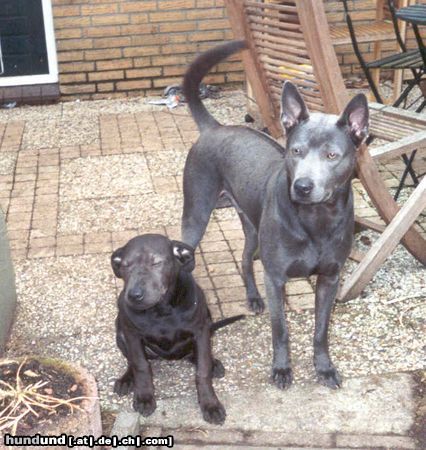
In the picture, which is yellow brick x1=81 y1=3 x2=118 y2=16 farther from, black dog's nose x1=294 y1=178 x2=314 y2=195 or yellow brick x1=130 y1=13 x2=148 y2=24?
black dog's nose x1=294 y1=178 x2=314 y2=195

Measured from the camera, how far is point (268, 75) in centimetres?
512

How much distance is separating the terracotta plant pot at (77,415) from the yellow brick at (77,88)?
608cm

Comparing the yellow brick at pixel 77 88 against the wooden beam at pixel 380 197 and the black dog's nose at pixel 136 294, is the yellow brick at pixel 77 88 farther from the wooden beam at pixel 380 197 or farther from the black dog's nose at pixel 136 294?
the black dog's nose at pixel 136 294

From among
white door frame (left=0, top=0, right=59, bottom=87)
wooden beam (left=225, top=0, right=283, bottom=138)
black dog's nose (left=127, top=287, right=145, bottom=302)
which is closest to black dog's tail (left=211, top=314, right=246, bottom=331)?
black dog's nose (left=127, top=287, right=145, bottom=302)

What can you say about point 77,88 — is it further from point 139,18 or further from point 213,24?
point 213,24

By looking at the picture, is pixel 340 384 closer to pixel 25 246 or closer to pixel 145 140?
pixel 25 246

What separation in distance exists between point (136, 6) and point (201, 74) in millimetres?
4617

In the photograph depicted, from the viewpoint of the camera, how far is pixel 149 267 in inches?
130

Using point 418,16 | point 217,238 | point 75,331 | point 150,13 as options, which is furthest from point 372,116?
point 150,13

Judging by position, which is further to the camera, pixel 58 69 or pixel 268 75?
pixel 58 69

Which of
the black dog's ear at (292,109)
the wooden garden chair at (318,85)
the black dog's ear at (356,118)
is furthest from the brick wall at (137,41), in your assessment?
the black dog's ear at (356,118)

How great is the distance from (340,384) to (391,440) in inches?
17.9

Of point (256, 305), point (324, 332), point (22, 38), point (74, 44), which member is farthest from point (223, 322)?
point (22, 38)

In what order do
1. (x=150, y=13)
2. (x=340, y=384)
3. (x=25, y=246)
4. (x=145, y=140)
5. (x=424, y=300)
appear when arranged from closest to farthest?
1. (x=340, y=384)
2. (x=424, y=300)
3. (x=25, y=246)
4. (x=145, y=140)
5. (x=150, y=13)
